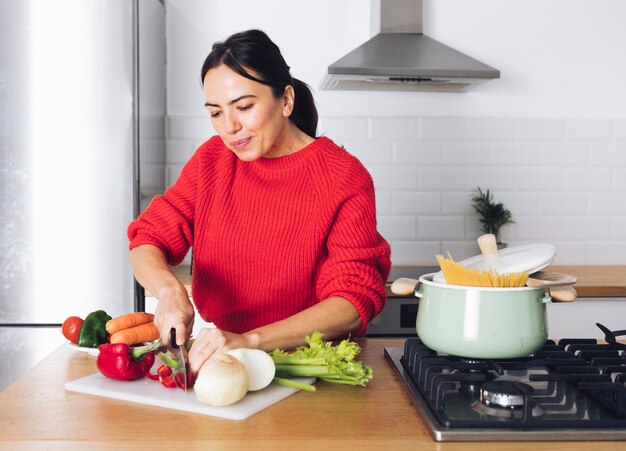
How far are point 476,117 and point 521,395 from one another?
2.33 metres

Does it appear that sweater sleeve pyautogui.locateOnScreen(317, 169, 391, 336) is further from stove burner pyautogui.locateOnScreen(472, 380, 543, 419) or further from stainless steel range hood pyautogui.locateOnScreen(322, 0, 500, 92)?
stainless steel range hood pyautogui.locateOnScreen(322, 0, 500, 92)

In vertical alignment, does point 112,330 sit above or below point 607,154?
below

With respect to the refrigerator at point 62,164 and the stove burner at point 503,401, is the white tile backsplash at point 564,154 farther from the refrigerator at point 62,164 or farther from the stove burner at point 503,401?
the stove burner at point 503,401

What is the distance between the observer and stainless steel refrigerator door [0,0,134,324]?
2.56m

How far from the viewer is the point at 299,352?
3.90ft

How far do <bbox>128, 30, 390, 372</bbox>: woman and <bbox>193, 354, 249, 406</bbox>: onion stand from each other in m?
0.48

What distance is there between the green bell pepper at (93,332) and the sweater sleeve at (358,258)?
469 mm

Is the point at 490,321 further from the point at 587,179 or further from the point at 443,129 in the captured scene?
the point at 587,179

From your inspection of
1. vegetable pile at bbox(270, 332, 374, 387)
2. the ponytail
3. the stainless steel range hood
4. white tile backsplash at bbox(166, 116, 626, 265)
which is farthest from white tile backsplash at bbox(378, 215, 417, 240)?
vegetable pile at bbox(270, 332, 374, 387)

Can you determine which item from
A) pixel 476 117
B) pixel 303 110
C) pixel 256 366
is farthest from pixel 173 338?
pixel 476 117

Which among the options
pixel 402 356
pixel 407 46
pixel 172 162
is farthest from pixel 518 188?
pixel 402 356

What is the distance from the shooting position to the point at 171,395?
1.09m

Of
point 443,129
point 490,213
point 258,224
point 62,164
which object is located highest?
point 443,129

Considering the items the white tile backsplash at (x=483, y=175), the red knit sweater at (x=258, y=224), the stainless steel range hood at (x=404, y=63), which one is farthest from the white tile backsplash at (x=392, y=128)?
the red knit sweater at (x=258, y=224)
